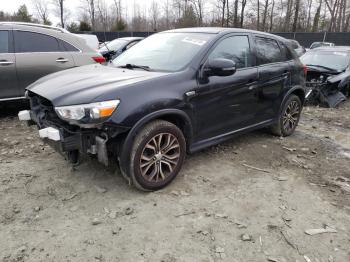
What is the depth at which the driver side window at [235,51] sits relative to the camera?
4082 mm

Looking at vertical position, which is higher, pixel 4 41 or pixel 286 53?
pixel 4 41

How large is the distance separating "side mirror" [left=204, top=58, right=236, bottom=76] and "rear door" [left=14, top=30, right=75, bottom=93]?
11.7 ft

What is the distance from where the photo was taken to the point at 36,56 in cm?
600

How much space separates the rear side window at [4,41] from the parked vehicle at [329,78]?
6681mm

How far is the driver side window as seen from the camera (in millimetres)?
4082

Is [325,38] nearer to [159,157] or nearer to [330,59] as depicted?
[330,59]

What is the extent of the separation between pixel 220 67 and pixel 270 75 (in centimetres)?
145

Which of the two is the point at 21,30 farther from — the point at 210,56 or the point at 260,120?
the point at 260,120

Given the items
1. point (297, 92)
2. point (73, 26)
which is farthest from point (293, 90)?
point (73, 26)

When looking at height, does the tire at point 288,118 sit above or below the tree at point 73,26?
below

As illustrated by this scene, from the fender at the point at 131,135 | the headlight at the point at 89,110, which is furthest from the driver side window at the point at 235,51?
the headlight at the point at 89,110

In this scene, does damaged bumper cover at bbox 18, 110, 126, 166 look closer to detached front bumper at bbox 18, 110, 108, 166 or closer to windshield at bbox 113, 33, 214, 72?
detached front bumper at bbox 18, 110, 108, 166

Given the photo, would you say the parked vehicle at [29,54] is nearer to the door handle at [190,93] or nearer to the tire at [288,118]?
the door handle at [190,93]

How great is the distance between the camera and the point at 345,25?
47.2m
